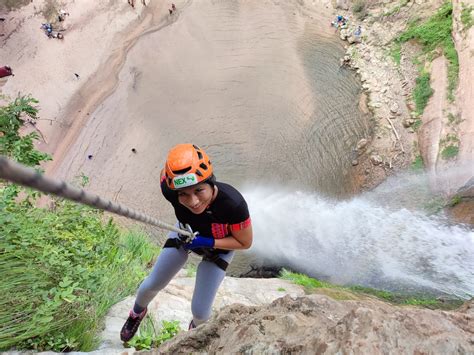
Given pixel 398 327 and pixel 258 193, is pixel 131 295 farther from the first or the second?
pixel 258 193

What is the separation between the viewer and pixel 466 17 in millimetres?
10078

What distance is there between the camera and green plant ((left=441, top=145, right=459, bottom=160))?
9.10 metres

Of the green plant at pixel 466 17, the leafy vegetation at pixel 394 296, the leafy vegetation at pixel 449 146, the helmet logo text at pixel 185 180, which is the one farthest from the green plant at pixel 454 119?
the helmet logo text at pixel 185 180

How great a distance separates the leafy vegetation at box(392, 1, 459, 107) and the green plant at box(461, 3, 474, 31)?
2.16 feet

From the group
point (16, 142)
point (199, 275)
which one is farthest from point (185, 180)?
point (16, 142)

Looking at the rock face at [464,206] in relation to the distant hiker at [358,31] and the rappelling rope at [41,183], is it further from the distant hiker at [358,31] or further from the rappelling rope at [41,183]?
the rappelling rope at [41,183]

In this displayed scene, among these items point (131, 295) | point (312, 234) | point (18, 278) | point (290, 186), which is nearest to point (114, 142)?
point (290, 186)

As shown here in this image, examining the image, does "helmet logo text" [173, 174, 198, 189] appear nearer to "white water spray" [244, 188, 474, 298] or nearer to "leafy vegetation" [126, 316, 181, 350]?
"leafy vegetation" [126, 316, 181, 350]

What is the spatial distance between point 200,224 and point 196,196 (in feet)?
1.22

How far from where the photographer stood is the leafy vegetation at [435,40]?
10219mm

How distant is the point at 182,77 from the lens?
12.1 metres

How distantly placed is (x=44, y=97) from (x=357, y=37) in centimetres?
1096

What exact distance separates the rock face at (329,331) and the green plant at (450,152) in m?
8.27

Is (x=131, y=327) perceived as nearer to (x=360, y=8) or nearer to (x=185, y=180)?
(x=185, y=180)
